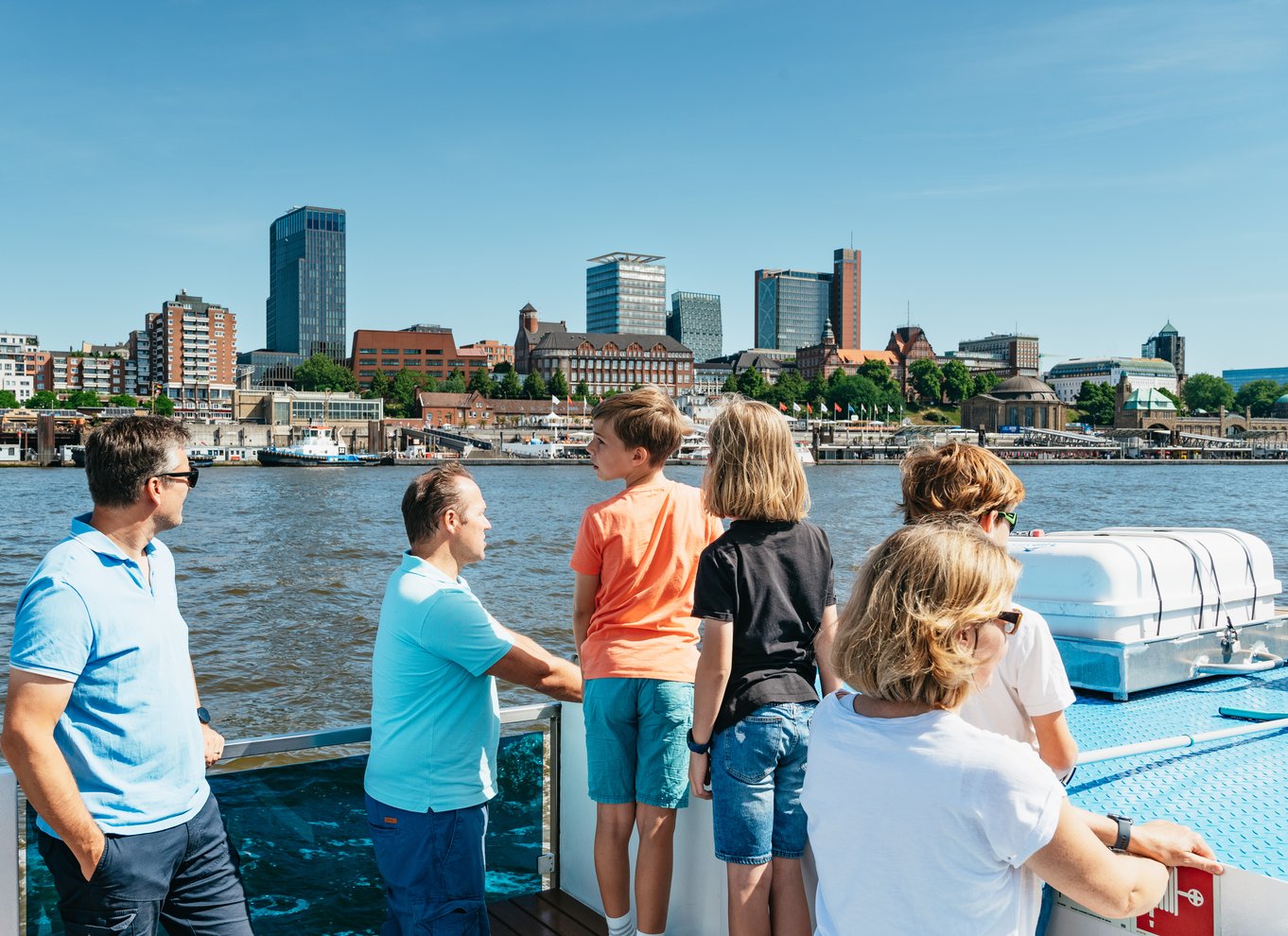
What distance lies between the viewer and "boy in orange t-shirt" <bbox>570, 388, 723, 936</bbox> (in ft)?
8.11

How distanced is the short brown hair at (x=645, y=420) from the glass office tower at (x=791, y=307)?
163880 mm

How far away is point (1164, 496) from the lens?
153 feet

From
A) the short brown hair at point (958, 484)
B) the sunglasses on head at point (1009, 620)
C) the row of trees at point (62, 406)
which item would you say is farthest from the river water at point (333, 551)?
the row of trees at point (62, 406)

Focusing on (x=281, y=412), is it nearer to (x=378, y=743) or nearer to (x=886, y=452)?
(x=886, y=452)

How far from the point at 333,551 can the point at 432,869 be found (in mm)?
20795

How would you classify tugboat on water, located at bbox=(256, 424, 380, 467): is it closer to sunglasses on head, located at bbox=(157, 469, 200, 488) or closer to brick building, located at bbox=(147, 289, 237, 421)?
brick building, located at bbox=(147, 289, 237, 421)

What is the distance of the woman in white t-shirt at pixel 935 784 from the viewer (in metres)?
1.38

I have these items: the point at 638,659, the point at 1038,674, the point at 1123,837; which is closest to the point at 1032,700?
the point at 1038,674

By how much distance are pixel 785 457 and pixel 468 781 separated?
993mm

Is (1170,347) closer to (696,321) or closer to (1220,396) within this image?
(1220,396)

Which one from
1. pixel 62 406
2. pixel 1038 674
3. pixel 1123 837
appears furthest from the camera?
pixel 62 406

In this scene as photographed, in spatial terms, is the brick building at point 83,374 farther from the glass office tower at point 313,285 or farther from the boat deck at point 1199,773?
Answer: the boat deck at point 1199,773

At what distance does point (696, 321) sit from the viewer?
570 feet

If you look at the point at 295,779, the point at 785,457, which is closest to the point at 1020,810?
the point at 785,457
